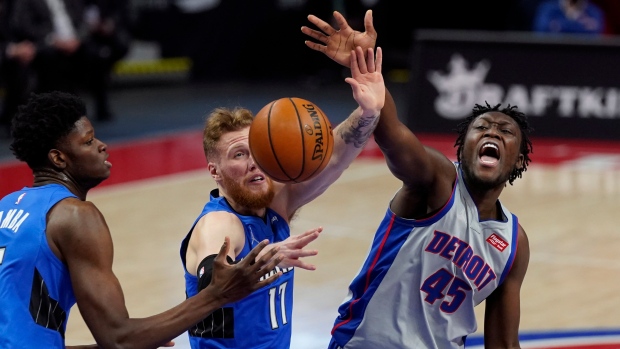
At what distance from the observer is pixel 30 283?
13.0 ft

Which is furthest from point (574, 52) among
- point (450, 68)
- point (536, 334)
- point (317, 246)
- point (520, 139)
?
point (520, 139)

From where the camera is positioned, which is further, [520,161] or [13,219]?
[520,161]

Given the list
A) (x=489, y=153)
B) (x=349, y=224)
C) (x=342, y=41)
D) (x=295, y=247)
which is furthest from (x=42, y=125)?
(x=349, y=224)

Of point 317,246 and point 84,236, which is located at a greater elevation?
point 317,246

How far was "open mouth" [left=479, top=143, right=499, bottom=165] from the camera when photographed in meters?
4.76

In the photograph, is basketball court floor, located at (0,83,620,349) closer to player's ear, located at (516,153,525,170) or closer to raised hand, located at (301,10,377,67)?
player's ear, located at (516,153,525,170)

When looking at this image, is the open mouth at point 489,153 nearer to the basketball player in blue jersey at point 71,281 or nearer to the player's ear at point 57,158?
the basketball player in blue jersey at point 71,281

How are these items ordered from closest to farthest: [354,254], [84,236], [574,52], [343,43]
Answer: [84,236]
[343,43]
[354,254]
[574,52]

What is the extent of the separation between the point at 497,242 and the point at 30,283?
6.97ft

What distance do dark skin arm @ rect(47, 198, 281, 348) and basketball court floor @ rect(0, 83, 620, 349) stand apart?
305 centimetres

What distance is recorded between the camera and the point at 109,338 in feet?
12.9

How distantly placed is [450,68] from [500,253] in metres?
9.50

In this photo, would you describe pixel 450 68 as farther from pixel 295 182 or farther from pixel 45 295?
pixel 45 295

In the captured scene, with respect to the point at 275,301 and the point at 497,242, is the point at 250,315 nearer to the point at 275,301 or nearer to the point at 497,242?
the point at 275,301
